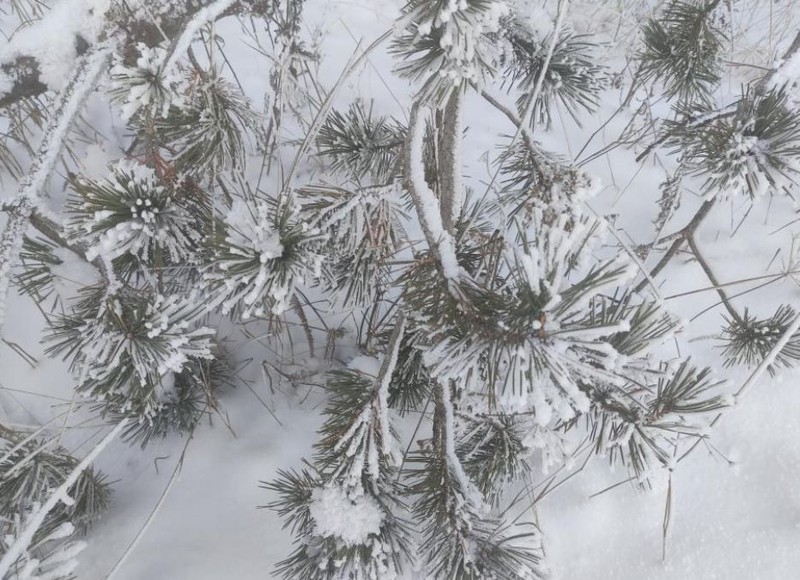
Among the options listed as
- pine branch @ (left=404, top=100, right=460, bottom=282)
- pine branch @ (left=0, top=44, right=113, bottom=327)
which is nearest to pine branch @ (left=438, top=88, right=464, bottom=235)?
pine branch @ (left=404, top=100, right=460, bottom=282)

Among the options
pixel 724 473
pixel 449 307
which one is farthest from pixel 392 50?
pixel 724 473

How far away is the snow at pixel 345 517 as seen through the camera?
579 millimetres

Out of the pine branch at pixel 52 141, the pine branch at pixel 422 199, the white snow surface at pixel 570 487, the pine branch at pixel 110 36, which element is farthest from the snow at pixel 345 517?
the pine branch at pixel 110 36

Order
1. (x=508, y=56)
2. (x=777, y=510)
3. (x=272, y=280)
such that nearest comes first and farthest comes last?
(x=272, y=280) → (x=508, y=56) → (x=777, y=510)

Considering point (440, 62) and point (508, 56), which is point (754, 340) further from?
point (440, 62)

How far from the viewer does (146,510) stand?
2.88ft

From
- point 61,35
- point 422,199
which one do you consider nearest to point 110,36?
point 61,35

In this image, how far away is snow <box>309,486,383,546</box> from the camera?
22.8 inches

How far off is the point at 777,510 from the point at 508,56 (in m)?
0.75

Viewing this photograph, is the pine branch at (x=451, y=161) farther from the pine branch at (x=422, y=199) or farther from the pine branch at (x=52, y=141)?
the pine branch at (x=52, y=141)

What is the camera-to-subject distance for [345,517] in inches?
22.8

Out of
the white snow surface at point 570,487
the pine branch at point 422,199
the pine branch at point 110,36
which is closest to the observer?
the pine branch at point 422,199

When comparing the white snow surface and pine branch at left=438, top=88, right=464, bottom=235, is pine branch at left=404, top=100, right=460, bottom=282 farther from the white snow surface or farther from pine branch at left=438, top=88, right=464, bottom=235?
the white snow surface

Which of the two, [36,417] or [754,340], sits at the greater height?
[754,340]
